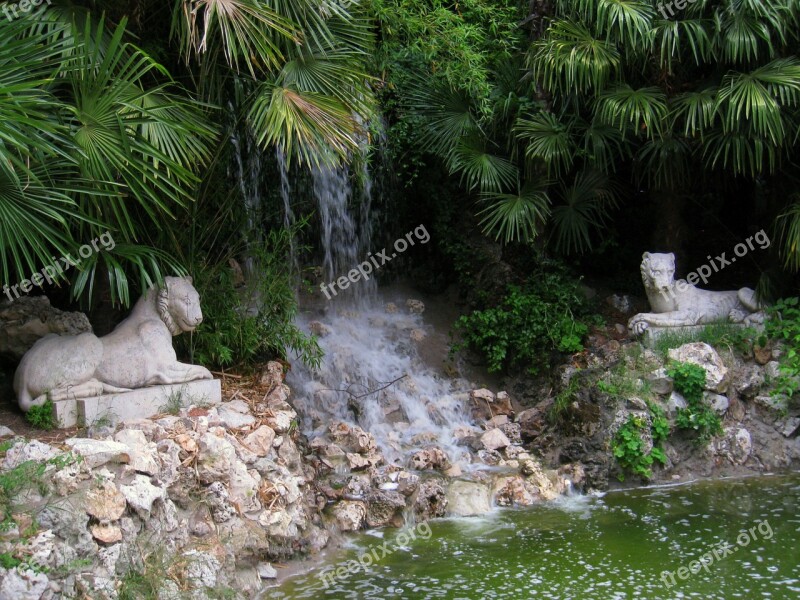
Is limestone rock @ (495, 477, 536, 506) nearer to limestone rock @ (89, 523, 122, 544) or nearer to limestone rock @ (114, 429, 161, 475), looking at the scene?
limestone rock @ (114, 429, 161, 475)

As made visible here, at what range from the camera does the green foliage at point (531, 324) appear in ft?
31.3

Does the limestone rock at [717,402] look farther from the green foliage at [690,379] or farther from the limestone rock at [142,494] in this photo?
the limestone rock at [142,494]

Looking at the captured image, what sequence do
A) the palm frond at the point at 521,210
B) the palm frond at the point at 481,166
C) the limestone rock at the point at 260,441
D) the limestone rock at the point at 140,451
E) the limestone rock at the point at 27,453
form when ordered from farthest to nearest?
the palm frond at the point at 481,166
the palm frond at the point at 521,210
the limestone rock at the point at 260,441
the limestone rock at the point at 140,451
the limestone rock at the point at 27,453

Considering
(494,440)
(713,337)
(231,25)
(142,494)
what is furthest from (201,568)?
(713,337)

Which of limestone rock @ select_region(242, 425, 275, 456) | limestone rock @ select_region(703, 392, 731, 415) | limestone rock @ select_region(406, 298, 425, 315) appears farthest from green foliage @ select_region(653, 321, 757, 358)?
limestone rock @ select_region(242, 425, 275, 456)

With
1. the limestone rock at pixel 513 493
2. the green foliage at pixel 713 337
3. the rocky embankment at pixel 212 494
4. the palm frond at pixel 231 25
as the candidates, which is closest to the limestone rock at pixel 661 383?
the green foliage at pixel 713 337

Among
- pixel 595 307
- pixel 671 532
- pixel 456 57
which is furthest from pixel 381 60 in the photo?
pixel 671 532

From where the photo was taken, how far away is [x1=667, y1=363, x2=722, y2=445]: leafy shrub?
A: 8.34 metres

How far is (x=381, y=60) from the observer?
9305mm

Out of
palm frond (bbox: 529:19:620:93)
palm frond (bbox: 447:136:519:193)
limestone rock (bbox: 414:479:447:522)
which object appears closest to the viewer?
limestone rock (bbox: 414:479:447:522)
